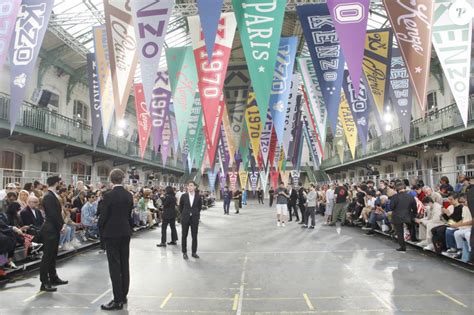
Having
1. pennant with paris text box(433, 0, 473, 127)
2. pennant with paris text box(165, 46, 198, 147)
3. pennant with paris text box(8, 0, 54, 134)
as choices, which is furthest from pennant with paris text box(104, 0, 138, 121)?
pennant with paris text box(433, 0, 473, 127)

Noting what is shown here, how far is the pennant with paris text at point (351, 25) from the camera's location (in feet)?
22.7

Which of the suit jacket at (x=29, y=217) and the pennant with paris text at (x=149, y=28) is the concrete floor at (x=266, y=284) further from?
the pennant with paris text at (x=149, y=28)

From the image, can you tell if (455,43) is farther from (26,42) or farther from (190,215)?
(26,42)

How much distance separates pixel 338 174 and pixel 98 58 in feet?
123

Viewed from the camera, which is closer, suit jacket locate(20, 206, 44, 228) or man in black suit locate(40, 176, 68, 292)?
man in black suit locate(40, 176, 68, 292)

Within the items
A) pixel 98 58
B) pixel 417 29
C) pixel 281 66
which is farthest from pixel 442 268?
pixel 98 58

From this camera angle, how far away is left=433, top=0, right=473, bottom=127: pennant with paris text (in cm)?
762

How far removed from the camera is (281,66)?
10711mm

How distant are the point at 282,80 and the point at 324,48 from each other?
1941mm

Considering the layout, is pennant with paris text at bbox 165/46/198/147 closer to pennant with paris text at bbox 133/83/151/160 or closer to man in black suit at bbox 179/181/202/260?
pennant with paris text at bbox 133/83/151/160

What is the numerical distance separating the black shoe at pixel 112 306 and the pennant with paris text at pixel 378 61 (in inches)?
328

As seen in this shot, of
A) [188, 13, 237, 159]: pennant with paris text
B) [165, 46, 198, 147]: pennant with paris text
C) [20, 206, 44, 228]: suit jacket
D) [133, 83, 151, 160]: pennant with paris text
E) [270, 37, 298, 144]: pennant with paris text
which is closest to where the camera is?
[20, 206, 44, 228]: suit jacket

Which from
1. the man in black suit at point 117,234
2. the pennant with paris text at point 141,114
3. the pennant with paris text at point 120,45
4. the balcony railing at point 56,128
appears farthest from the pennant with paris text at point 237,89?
the man in black suit at point 117,234

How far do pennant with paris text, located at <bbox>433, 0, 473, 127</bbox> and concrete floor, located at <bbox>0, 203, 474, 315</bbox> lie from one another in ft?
11.6
